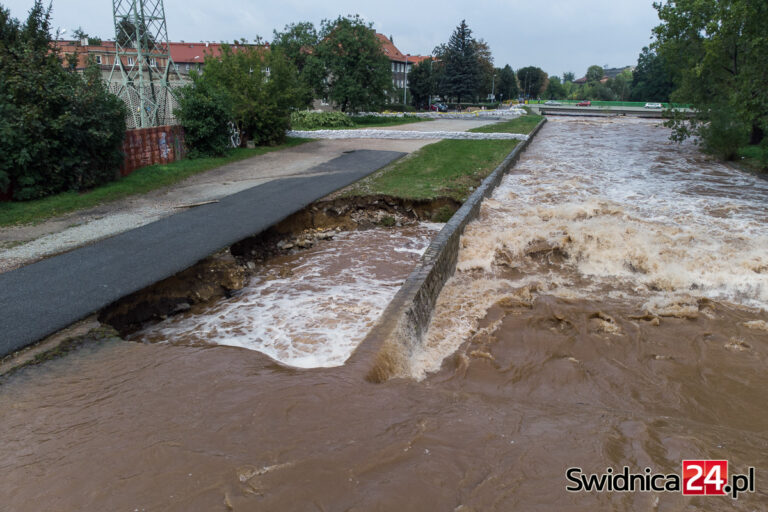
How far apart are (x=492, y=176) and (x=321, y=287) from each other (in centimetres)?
882

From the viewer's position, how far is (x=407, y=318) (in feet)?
19.7

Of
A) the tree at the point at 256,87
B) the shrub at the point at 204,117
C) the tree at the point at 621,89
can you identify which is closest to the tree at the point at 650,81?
the tree at the point at 621,89

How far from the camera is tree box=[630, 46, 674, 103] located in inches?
3133

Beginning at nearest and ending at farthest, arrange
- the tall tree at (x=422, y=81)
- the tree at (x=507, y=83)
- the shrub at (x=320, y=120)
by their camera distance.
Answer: the shrub at (x=320, y=120) < the tall tree at (x=422, y=81) < the tree at (x=507, y=83)

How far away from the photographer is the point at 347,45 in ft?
117

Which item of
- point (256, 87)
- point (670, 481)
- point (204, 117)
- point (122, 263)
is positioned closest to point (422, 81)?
point (256, 87)

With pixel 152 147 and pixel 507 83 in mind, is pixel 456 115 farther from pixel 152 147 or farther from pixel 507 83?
pixel 507 83

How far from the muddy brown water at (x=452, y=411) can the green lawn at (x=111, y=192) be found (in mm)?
5731

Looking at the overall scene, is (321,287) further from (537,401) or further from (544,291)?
(537,401)

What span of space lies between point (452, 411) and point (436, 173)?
11358 mm

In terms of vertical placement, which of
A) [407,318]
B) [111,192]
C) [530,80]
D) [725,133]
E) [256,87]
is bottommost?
[407,318]

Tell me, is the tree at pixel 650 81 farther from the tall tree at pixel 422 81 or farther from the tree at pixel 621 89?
the tall tree at pixel 422 81

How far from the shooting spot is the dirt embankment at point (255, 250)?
6629 millimetres

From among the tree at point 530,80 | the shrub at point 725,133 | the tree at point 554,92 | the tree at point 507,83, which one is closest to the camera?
the shrub at point 725,133
